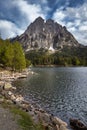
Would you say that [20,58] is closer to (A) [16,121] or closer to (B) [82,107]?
(B) [82,107]

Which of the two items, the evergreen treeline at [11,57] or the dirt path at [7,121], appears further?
the evergreen treeline at [11,57]

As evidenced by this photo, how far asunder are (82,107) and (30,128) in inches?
936

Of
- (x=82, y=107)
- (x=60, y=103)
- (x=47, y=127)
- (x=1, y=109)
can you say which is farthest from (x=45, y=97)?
(x=47, y=127)

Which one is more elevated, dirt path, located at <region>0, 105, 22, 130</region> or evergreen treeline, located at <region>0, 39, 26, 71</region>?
evergreen treeline, located at <region>0, 39, 26, 71</region>

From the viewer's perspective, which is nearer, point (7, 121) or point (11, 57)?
point (7, 121)

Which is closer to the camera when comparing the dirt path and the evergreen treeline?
the dirt path

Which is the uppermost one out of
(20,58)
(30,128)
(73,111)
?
(20,58)

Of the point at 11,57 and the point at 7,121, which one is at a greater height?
the point at 11,57

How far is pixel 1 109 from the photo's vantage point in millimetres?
29047

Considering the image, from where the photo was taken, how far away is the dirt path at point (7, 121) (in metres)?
21.3

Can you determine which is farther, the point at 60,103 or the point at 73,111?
the point at 60,103

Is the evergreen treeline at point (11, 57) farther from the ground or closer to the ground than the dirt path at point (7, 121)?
farther from the ground

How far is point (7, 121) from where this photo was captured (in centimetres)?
2331

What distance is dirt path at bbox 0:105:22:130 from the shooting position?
21.3 m
